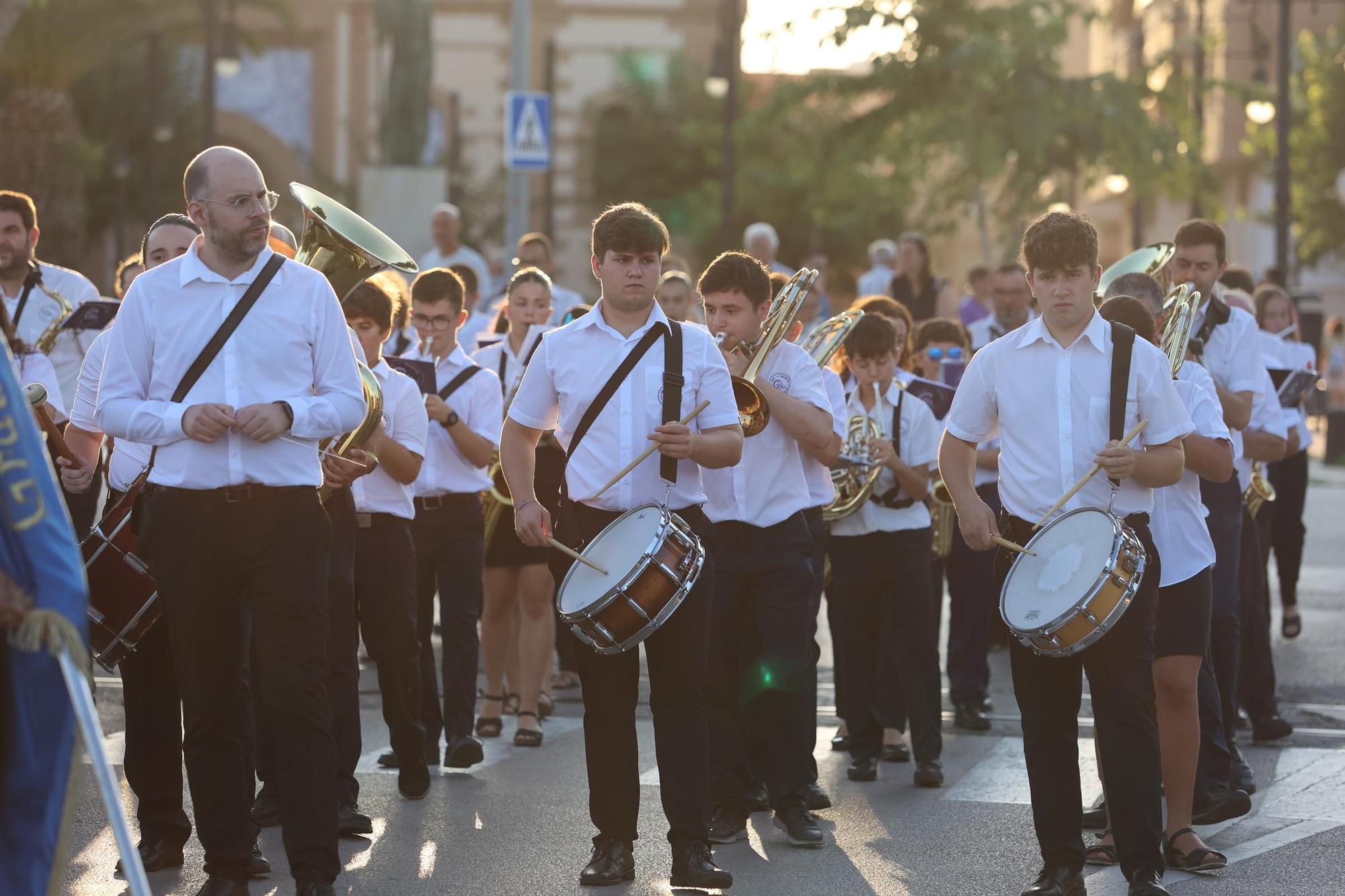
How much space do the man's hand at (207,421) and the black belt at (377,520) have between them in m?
2.21

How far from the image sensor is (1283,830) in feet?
23.9

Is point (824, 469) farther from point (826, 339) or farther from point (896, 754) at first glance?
point (896, 754)

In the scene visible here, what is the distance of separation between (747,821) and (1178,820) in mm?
1640

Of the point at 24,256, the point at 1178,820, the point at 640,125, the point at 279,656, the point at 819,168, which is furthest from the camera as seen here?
the point at 640,125

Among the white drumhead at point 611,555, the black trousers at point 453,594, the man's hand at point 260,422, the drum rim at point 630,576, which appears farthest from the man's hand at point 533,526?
the black trousers at point 453,594

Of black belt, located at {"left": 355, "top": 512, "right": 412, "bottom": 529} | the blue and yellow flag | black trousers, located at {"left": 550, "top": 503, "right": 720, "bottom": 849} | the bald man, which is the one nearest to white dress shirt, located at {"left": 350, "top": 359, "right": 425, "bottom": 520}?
black belt, located at {"left": 355, "top": 512, "right": 412, "bottom": 529}

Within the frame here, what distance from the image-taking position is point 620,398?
6520mm

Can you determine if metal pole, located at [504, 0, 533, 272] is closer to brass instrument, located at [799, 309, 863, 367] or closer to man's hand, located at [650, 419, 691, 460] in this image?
brass instrument, located at [799, 309, 863, 367]

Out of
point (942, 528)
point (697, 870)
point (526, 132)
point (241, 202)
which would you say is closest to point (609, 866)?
point (697, 870)

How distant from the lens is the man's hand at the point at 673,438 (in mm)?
6336

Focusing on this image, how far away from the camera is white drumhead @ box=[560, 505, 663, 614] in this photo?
20.1 feet

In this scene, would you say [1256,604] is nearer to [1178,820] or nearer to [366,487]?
[1178,820]

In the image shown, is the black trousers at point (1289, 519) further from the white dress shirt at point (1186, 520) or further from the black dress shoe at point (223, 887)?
the black dress shoe at point (223, 887)

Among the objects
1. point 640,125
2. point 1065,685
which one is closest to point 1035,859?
point 1065,685
